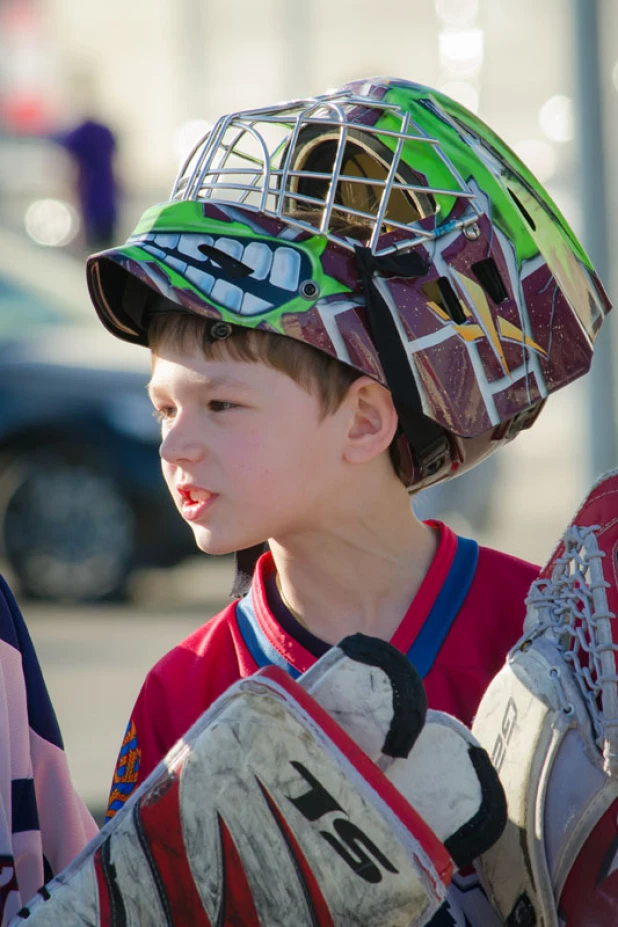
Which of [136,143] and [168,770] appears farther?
[136,143]

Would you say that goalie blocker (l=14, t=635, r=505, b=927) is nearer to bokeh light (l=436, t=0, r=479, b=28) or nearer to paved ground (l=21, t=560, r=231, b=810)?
paved ground (l=21, t=560, r=231, b=810)

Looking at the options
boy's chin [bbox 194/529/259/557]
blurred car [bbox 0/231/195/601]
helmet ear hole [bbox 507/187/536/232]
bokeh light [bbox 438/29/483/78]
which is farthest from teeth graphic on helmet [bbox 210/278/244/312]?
bokeh light [bbox 438/29/483/78]

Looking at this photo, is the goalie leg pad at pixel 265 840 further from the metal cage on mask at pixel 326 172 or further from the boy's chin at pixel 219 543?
the metal cage on mask at pixel 326 172

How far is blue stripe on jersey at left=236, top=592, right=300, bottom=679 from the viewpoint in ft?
8.56

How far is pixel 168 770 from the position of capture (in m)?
2.04

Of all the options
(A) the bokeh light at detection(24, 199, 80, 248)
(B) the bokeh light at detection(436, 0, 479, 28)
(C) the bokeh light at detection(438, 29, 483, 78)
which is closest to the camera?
(A) the bokeh light at detection(24, 199, 80, 248)

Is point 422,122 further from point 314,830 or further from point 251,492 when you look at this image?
point 314,830

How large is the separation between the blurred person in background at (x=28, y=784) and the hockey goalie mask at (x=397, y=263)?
0.58 m

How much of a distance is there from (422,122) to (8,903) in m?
1.35

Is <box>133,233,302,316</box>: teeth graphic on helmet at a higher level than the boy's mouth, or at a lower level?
higher

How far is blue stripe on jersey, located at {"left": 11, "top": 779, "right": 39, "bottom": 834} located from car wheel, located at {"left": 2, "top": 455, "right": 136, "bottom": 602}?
5815mm

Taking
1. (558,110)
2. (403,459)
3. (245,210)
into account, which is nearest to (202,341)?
(245,210)

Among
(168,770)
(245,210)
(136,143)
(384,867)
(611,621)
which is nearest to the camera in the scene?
(384,867)

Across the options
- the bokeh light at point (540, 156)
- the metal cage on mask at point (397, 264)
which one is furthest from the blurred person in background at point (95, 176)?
the metal cage on mask at point (397, 264)
